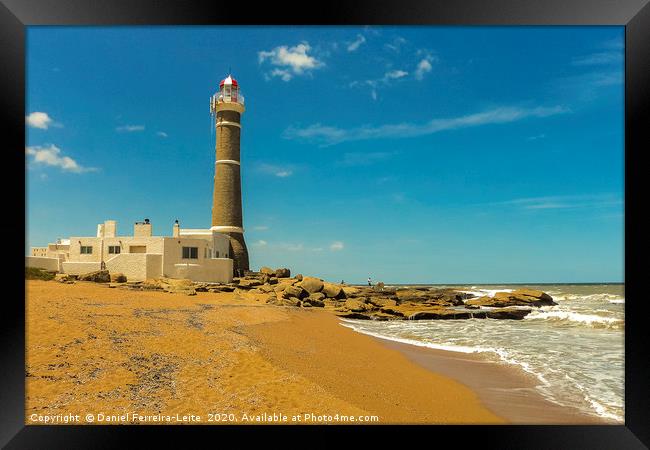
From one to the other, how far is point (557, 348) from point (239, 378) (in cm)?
816

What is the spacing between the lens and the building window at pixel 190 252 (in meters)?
19.4

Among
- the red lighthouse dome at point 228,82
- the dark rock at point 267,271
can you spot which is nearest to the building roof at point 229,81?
the red lighthouse dome at point 228,82

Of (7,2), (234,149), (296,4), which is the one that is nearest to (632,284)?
(296,4)

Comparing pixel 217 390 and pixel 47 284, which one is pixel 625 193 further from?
pixel 47 284

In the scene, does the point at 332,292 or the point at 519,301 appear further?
the point at 519,301

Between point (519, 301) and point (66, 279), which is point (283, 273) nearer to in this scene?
point (66, 279)

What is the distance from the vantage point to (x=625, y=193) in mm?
3426

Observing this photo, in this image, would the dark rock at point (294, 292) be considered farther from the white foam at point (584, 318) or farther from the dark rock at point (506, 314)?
the white foam at point (584, 318)

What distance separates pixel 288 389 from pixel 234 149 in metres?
20.4

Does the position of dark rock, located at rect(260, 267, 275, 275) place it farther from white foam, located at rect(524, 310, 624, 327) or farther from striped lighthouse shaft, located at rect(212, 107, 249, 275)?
white foam, located at rect(524, 310, 624, 327)

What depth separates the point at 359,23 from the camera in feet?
11.5

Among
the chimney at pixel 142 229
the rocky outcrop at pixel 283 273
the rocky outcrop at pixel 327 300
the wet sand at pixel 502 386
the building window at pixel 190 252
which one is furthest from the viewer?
the rocky outcrop at pixel 283 273

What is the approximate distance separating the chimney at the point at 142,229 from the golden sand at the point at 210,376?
33.7 ft

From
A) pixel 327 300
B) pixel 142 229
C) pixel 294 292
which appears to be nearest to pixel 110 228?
pixel 142 229
